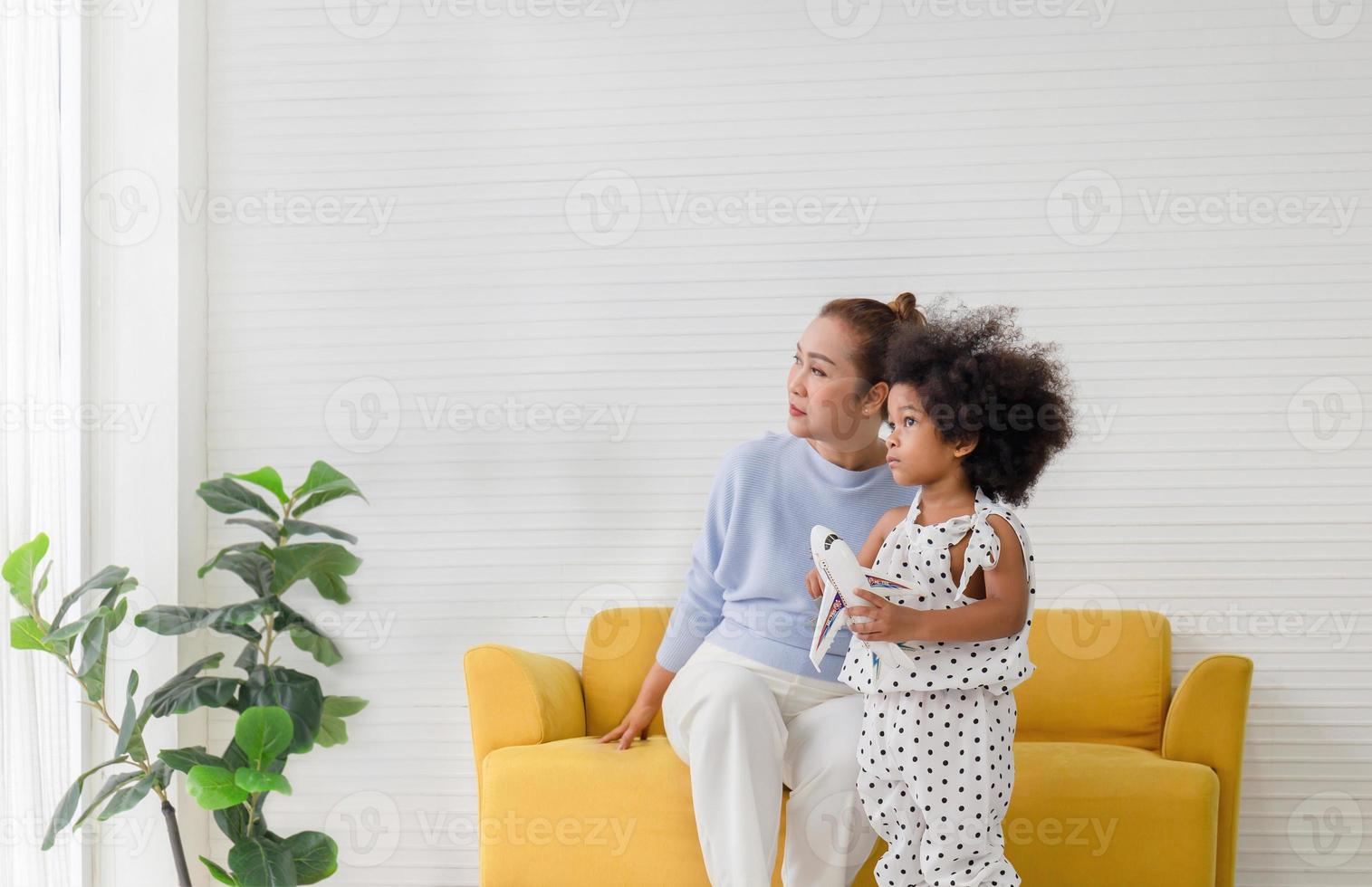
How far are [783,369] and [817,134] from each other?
60cm

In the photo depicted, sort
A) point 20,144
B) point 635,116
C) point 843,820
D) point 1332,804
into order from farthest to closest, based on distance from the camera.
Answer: point 635,116
point 1332,804
point 20,144
point 843,820

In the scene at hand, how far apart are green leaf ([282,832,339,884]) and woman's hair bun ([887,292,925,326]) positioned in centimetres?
162

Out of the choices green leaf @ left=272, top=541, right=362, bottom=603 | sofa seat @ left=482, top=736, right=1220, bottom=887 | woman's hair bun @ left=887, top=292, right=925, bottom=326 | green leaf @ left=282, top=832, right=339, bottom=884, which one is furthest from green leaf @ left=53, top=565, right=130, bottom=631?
woman's hair bun @ left=887, top=292, right=925, bottom=326

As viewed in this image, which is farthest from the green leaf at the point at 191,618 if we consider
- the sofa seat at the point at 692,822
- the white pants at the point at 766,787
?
the white pants at the point at 766,787

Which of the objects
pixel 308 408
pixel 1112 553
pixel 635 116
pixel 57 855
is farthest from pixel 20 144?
pixel 1112 553

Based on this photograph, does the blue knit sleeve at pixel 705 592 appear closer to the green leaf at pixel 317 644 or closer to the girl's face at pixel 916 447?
the girl's face at pixel 916 447

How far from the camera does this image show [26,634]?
7.25ft

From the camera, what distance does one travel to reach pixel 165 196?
2676mm

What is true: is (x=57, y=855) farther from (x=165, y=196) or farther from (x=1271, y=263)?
(x=1271, y=263)

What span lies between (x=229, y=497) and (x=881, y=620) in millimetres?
1511

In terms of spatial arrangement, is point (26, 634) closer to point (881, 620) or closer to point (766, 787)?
point (766, 787)

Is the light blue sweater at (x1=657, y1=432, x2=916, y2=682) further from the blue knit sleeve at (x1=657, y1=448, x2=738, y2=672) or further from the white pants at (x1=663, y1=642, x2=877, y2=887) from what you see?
the white pants at (x1=663, y1=642, x2=877, y2=887)

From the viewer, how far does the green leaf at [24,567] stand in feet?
7.18

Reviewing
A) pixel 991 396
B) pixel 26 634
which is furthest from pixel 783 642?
pixel 26 634
